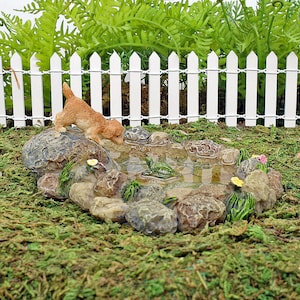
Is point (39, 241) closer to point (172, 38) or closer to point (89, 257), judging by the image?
point (89, 257)

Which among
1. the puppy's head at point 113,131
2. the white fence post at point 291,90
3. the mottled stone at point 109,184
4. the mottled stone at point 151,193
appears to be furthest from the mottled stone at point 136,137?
the white fence post at point 291,90

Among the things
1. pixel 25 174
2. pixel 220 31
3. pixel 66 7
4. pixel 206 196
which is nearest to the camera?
pixel 206 196

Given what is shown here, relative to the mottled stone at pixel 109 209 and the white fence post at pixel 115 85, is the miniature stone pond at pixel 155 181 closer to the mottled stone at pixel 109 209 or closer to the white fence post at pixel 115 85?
the mottled stone at pixel 109 209

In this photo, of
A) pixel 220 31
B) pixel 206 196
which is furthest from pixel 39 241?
pixel 220 31

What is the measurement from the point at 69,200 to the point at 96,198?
32 centimetres

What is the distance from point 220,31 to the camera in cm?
556

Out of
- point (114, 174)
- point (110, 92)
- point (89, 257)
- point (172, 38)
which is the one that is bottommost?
point (89, 257)

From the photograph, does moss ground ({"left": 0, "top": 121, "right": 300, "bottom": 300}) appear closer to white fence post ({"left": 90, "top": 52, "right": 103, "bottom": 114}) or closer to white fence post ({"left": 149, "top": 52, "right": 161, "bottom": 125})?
white fence post ({"left": 90, "top": 52, "right": 103, "bottom": 114})

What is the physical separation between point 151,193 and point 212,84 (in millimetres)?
2706

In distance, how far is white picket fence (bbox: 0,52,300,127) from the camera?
16.6 feet

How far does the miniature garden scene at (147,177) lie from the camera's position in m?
2.06

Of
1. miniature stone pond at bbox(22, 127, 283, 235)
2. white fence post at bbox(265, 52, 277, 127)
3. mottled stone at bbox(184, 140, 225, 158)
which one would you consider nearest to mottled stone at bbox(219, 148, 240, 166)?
miniature stone pond at bbox(22, 127, 283, 235)

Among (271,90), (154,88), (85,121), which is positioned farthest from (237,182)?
(271,90)

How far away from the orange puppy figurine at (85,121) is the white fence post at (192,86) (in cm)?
198
